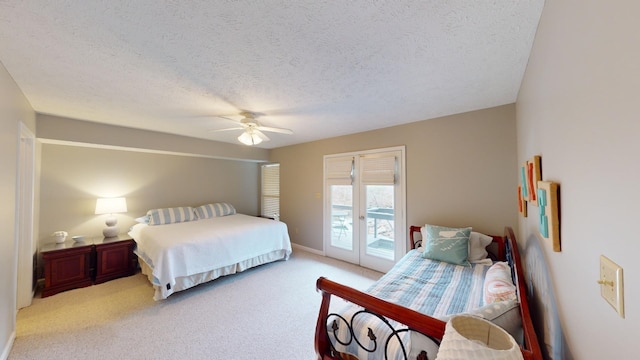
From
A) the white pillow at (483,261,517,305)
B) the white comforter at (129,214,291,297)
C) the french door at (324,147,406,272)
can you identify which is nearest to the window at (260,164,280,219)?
the white comforter at (129,214,291,297)

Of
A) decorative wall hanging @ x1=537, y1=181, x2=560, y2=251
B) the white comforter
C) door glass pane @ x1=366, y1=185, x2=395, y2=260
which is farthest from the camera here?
door glass pane @ x1=366, y1=185, x2=395, y2=260

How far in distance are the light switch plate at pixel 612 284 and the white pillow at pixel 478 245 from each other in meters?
2.18

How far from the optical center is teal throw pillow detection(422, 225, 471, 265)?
2471 millimetres

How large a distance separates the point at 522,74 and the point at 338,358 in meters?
2.57

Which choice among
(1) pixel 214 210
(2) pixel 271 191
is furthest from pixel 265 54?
(2) pixel 271 191

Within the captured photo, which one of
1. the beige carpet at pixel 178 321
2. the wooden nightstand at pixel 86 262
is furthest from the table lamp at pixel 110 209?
the beige carpet at pixel 178 321

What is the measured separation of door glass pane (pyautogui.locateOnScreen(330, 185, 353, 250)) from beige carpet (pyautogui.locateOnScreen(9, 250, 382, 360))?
2.69ft

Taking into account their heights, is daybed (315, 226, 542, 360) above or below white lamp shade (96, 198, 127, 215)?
below

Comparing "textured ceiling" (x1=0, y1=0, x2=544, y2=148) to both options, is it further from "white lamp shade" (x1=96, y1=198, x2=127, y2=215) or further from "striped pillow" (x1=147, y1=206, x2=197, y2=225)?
"striped pillow" (x1=147, y1=206, x2=197, y2=225)

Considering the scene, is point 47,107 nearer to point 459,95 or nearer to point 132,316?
point 132,316

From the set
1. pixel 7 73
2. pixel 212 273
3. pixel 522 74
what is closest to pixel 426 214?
pixel 522 74

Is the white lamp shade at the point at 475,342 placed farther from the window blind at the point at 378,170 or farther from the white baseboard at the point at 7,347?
the white baseboard at the point at 7,347

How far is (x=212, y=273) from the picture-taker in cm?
328

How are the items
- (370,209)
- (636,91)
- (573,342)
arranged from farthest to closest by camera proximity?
(370,209) < (573,342) < (636,91)
